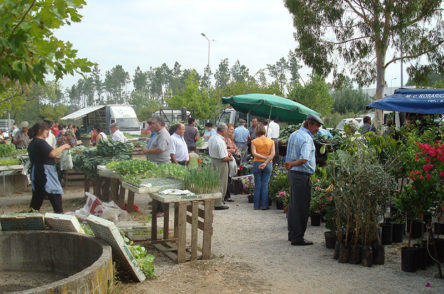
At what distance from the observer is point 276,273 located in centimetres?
558

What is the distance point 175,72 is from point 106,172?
10806cm

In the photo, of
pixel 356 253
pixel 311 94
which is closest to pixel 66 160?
pixel 356 253

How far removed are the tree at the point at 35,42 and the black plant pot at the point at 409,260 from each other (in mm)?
4155

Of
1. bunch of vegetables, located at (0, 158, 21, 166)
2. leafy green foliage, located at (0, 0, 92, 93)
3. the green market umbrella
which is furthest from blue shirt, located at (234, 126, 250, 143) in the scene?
leafy green foliage, located at (0, 0, 92, 93)

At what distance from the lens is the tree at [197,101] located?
4400cm

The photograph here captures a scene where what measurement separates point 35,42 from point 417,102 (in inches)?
311

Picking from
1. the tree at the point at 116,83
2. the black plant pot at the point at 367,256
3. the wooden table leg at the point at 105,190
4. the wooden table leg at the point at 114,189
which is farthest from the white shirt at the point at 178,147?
the tree at the point at 116,83

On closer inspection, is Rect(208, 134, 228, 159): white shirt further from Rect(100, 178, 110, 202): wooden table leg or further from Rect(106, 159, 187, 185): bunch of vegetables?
Rect(100, 178, 110, 202): wooden table leg

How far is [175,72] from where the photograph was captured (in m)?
114

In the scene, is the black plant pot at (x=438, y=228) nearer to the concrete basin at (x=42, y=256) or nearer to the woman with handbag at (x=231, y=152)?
the concrete basin at (x=42, y=256)

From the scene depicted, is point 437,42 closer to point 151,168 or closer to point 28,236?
point 151,168

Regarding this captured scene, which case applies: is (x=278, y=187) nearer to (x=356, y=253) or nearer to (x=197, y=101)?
(x=356, y=253)

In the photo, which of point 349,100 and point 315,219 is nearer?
point 315,219

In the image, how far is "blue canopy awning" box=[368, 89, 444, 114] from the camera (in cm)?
916
